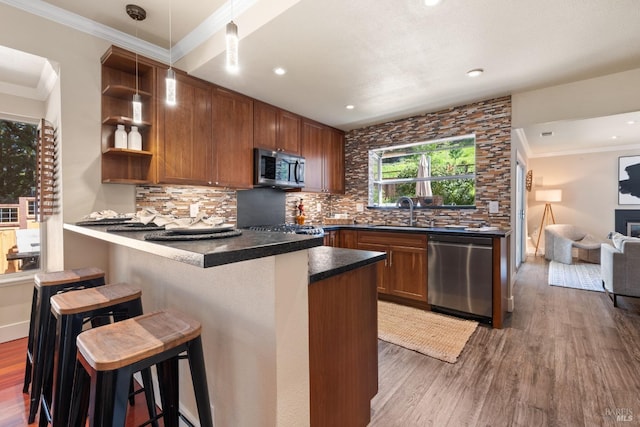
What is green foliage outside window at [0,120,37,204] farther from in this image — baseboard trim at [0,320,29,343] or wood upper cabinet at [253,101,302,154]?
wood upper cabinet at [253,101,302,154]

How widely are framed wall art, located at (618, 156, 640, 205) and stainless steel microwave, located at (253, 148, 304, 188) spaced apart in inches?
276

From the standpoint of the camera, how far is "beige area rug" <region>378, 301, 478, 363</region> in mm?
2344

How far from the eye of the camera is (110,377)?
32.9 inches

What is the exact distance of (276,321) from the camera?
3.10 ft

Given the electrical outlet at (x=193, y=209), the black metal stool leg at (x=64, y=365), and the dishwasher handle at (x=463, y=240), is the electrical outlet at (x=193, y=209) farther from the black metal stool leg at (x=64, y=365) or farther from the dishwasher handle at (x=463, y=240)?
the dishwasher handle at (x=463, y=240)

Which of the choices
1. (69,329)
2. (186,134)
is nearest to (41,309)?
(69,329)

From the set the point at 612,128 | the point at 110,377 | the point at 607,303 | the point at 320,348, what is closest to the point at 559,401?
the point at 320,348

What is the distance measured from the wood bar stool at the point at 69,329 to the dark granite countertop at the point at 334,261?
86 centimetres

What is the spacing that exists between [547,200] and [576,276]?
2711 mm

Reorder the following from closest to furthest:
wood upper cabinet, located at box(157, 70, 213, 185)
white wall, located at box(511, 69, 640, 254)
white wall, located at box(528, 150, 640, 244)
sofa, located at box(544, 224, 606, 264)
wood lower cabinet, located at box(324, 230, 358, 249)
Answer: wood upper cabinet, located at box(157, 70, 213, 185), white wall, located at box(511, 69, 640, 254), wood lower cabinet, located at box(324, 230, 358, 249), sofa, located at box(544, 224, 606, 264), white wall, located at box(528, 150, 640, 244)

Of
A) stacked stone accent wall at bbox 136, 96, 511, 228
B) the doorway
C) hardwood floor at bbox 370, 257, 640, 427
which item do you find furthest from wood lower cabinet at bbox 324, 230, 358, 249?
the doorway

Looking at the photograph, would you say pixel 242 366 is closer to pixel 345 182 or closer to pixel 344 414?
pixel 344 414

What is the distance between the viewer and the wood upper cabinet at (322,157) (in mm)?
4113

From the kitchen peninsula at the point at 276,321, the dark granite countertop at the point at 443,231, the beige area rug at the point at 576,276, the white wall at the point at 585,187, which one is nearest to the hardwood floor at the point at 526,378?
the kitchen peninsula at the point at 276,321
